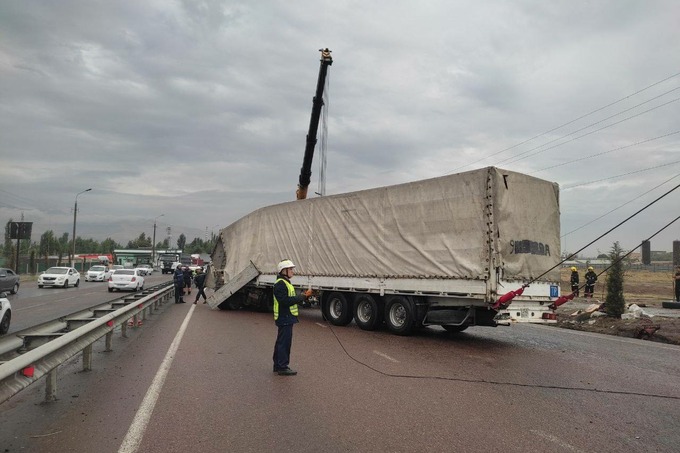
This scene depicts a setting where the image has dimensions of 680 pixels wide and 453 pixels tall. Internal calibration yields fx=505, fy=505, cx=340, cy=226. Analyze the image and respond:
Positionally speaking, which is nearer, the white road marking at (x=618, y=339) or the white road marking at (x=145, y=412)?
the white road marking at (x=145, y=412)

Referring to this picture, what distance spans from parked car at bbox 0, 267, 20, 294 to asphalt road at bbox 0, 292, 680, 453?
766 inches

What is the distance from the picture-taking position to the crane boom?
2498 cm

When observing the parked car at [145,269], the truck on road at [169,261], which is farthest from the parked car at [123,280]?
the truck on road at [169,261]

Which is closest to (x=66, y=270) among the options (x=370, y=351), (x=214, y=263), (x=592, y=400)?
(x=214, y=263)

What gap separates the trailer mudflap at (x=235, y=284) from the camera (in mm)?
18281

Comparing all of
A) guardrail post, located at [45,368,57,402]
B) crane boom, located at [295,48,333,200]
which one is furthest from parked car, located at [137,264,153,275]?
guardrail post, located at [45,368,57,402]

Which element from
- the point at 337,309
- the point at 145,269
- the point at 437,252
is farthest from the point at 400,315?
the point at 145,269

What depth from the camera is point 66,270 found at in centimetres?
3331

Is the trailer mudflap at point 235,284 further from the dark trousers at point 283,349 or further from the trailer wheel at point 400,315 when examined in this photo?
the dark trousers at point 283,349

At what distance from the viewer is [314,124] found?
25.6m

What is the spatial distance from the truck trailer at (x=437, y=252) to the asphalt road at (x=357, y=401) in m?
1.09

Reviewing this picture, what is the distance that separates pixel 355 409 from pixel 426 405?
32.6 inches

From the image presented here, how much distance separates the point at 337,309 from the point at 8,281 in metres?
20.7

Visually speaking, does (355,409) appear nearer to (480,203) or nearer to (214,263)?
(480,203)
